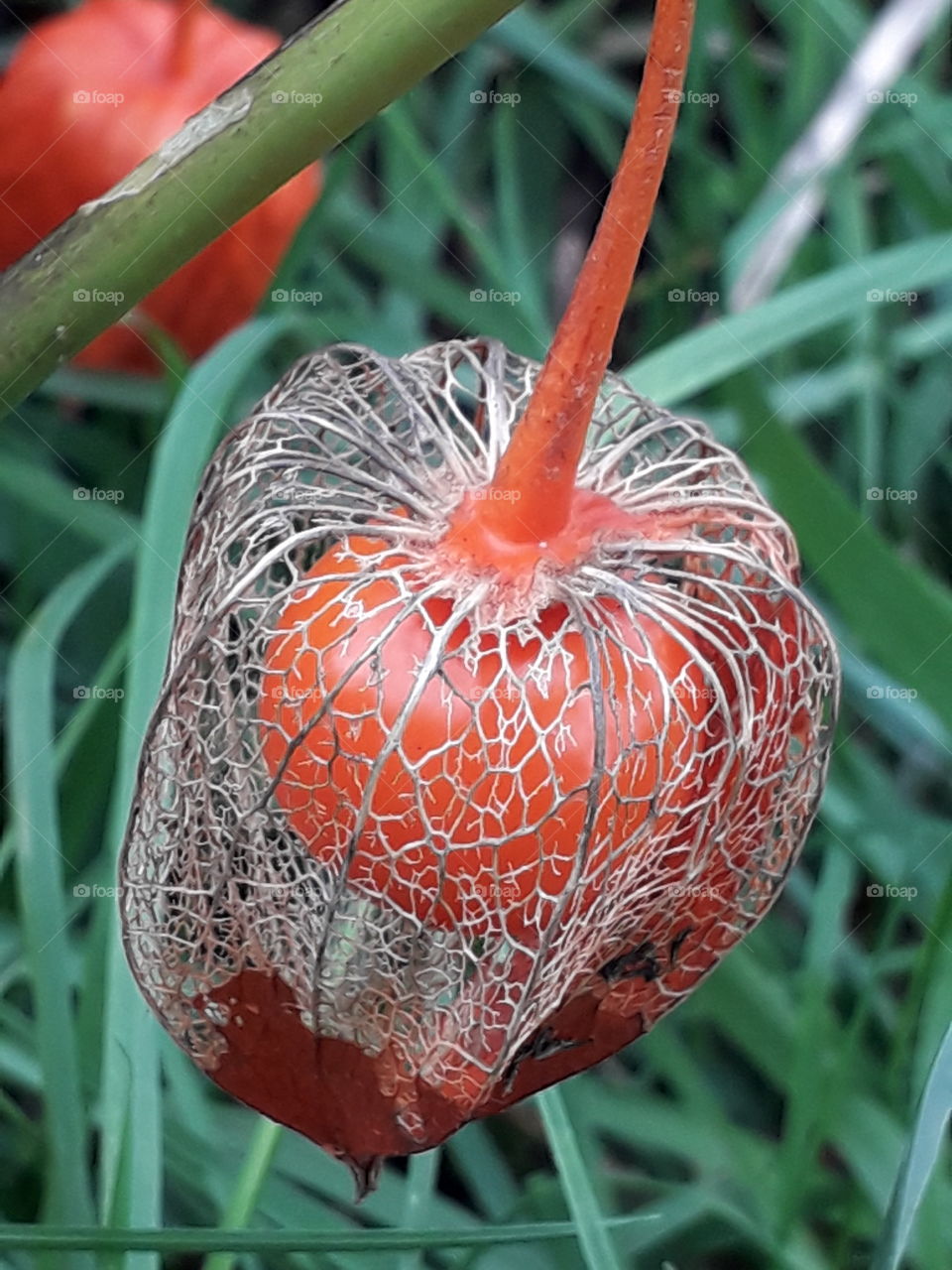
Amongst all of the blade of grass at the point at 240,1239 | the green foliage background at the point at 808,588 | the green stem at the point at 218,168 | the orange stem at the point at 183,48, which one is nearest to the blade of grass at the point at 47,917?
the green foliage background at the point at 808,588

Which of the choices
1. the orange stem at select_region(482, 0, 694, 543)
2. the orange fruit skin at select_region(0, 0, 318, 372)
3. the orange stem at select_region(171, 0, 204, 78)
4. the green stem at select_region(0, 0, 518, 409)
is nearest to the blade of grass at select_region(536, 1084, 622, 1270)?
the orange stem at select_region(482, 0, 694, 543)

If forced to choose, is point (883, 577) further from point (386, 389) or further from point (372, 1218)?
point (372, 1218)

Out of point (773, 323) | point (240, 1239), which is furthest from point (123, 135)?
point (240, 1239)

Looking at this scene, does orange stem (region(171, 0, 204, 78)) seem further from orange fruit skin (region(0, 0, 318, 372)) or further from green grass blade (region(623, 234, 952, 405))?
green grass blade (region(623, 234, 952, 405))

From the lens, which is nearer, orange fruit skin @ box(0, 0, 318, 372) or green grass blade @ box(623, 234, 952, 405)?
green grass blade @ box(623, 234, 952, 405)

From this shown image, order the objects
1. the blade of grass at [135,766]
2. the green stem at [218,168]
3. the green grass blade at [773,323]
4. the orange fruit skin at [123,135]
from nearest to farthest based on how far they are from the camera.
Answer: the green stem at [218,168], the blade of grass at [135,766], the green grass blade at [773,323], the orange fruit skin at [123,135]

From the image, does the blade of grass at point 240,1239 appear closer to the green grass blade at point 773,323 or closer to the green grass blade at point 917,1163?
the green grass blade at point 917,1163
